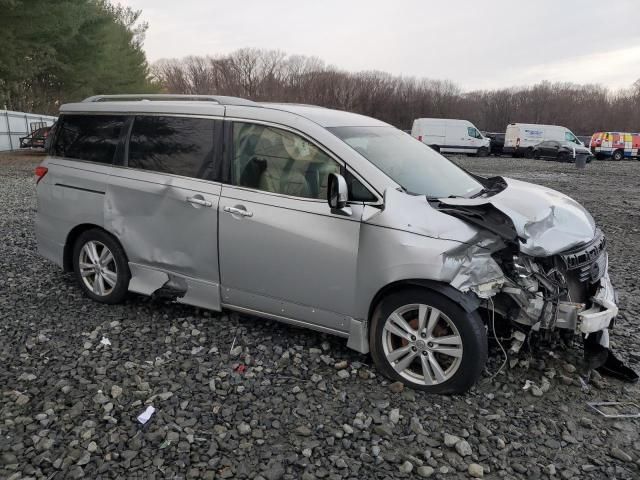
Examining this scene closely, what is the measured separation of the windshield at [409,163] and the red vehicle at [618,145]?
114ft

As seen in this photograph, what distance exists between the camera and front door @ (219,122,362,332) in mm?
3514

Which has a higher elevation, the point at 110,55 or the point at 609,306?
the point at 110,55

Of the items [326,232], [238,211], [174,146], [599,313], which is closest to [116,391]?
[238,211]

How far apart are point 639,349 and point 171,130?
4.24 metres

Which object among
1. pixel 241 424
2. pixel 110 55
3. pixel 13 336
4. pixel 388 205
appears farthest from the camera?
pixel 110 55

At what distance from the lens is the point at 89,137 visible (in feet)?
15.7

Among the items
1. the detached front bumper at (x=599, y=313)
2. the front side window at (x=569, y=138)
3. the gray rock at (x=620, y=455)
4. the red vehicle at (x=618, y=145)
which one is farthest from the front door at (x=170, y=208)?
the red vehicle at (x=618, y=145)

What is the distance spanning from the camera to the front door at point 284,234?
11.5 ft

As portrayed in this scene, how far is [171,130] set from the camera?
14.1 ft

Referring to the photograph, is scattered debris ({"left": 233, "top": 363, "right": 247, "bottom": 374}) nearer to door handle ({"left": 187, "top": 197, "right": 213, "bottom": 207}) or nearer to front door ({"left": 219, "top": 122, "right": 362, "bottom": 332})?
front door ({"left": 219, "top": 122, "right": 362, "bottom": 332})

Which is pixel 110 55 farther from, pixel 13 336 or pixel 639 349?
pixel 639 349

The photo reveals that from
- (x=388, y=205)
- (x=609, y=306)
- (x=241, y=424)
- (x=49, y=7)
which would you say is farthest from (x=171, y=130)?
(x=49, y=7)

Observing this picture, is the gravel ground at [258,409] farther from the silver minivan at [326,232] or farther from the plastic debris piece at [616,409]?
the silver minivan at [326,232]

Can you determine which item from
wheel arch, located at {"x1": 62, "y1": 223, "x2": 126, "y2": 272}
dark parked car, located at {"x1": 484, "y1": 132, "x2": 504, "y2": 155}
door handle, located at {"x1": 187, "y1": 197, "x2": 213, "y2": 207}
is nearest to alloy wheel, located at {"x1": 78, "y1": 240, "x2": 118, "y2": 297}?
wheel arch, located at {"x1": 62, "y1": 223, "x2": 126, "y2": 272}
